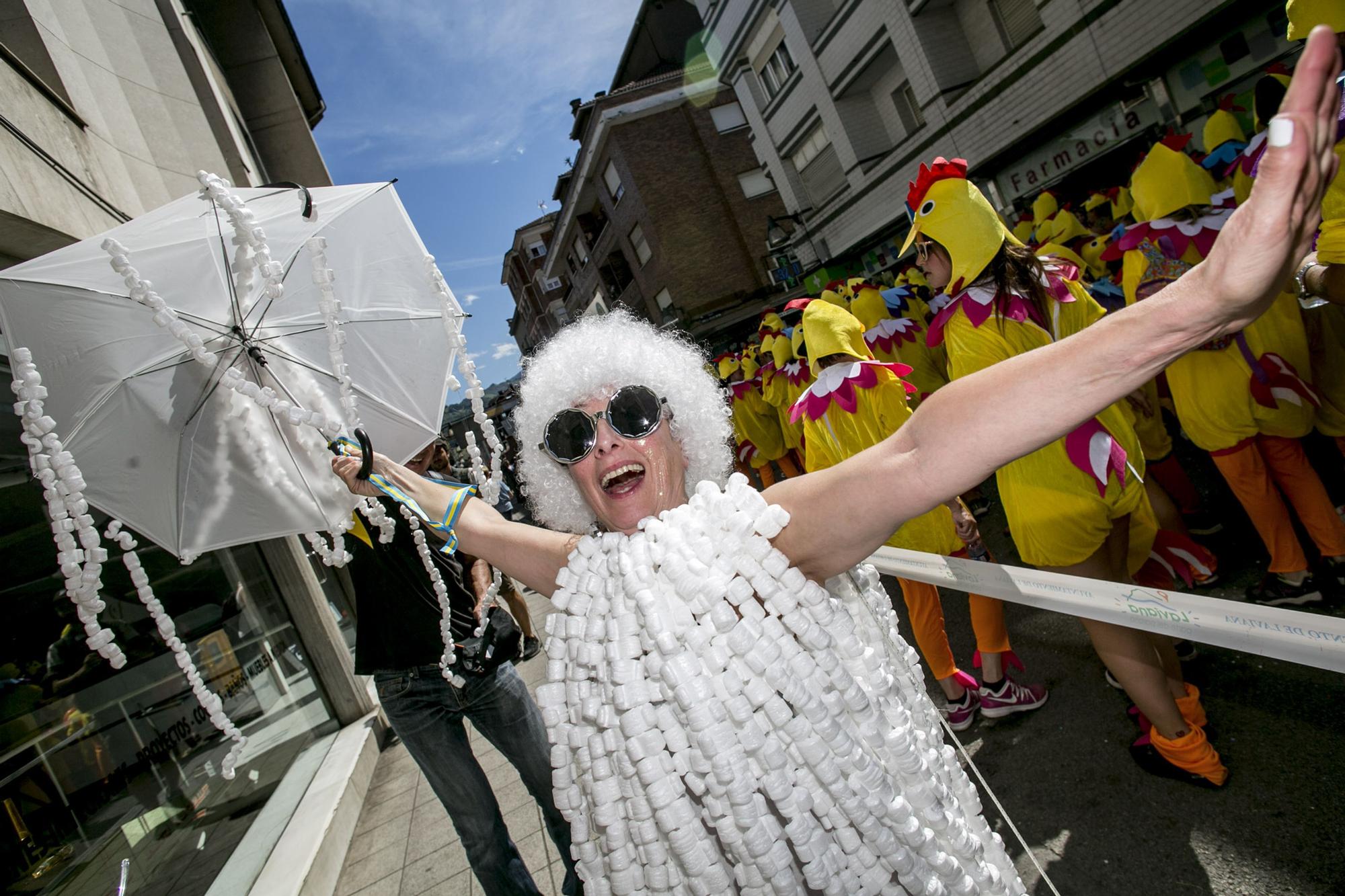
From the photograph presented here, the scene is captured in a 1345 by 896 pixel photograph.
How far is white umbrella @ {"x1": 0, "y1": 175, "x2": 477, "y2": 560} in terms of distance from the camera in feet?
6.23

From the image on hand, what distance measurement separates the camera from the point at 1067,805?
105 inches

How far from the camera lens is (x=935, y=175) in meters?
3.08

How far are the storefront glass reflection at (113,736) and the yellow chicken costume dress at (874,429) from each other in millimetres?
3871

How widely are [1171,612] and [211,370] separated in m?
2.68

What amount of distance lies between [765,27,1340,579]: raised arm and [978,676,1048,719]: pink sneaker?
8.29ft

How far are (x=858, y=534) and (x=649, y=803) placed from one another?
699 mm

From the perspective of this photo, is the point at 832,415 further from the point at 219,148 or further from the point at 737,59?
the point at 737,59

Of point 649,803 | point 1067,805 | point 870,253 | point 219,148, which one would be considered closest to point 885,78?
point 870,253

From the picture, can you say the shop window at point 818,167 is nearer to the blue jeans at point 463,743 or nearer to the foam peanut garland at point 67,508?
the blue jeans at point 463,743

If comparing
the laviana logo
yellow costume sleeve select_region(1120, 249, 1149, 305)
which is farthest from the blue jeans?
yellow costume sleeve select_region(1120, 249, 1149, 305)

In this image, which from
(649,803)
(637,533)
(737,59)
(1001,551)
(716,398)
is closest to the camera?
(649,803)

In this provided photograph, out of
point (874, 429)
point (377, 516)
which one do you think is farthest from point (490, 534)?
point (874, 429)

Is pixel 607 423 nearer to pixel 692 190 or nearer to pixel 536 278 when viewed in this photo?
pixel 692 190

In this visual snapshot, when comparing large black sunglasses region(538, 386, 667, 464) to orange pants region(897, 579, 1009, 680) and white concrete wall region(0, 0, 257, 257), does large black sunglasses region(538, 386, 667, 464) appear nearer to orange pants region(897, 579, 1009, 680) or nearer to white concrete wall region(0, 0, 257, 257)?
orange pants region(897, 579, 1009, 680)
